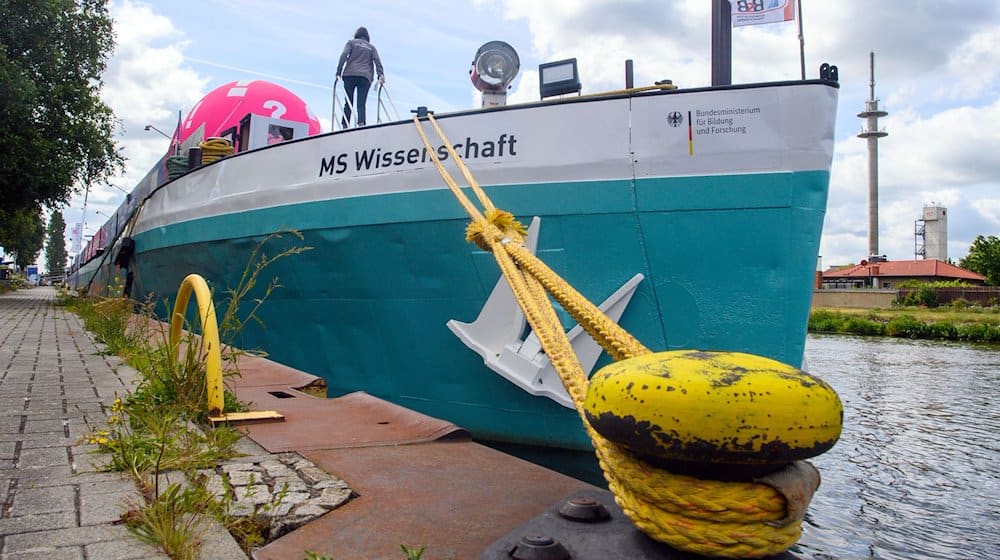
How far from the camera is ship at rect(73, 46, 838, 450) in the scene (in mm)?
4133

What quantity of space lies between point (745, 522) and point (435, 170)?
12.4 ft

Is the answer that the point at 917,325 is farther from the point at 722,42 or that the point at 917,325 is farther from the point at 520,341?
the point at 520,341

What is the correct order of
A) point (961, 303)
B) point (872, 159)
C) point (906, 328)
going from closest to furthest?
point (906, 328) → point (961, 303) → point (872, 159)

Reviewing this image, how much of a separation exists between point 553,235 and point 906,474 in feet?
11.5

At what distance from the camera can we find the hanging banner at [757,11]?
4734mm

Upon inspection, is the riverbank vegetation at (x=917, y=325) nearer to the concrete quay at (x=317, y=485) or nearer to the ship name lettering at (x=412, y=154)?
the ship name lettering at (x=412, y=154)

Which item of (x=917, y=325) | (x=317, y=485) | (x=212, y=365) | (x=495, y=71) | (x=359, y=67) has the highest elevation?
(x=359, y=67)

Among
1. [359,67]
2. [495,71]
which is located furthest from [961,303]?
[495,71]

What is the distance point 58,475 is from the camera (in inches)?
94.3

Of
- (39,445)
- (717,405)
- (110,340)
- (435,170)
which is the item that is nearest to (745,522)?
(717,405)

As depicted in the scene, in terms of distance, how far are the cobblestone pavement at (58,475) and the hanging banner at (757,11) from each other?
437 cm

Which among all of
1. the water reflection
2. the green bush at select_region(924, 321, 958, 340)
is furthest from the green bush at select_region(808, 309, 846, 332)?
the water reflection

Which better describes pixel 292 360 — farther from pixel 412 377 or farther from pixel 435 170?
pixel 435 170

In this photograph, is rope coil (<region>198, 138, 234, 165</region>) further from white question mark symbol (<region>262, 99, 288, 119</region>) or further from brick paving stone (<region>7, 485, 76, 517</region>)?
brick paving stone (<region>7, 485, 76, 517</region>)
